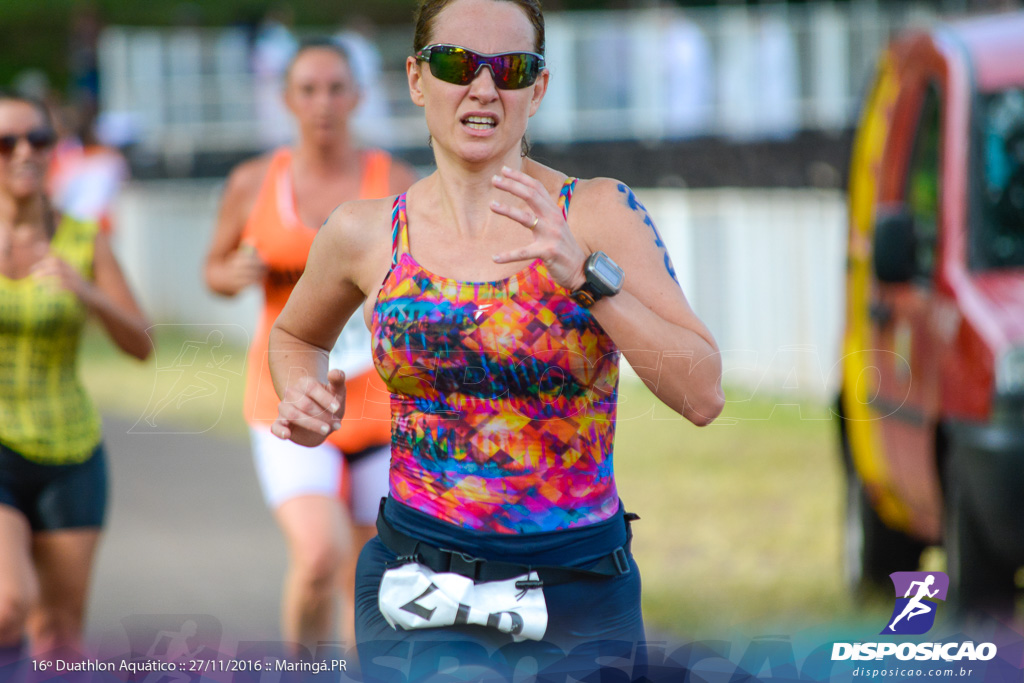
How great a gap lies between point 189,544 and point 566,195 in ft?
19.1

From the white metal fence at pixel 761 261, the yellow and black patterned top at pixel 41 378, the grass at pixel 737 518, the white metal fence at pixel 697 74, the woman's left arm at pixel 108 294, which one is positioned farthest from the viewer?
the white metal fence at pixel 697 74

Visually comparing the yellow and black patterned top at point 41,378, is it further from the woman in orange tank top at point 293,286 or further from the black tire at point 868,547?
the black tire at point 868,547

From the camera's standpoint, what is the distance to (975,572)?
5125 millimetres

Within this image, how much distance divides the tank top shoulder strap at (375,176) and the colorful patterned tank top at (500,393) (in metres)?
2.47

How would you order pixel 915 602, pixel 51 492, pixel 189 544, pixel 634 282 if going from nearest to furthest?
pixel 634 282 < pixel 915 602 < pixel 51 492 < pixel 189 544

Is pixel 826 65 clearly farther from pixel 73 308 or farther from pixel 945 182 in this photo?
pixel 73 308

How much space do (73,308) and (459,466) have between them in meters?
2.54

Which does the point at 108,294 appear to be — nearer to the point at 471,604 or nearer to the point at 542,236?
the point at 471,604

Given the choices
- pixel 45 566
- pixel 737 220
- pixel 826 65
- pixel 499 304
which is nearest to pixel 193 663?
pixel 499 304

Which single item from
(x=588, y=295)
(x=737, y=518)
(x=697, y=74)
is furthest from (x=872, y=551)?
(x=697, y=74)

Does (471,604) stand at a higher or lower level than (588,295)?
lower

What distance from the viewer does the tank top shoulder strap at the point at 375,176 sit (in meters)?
5.47

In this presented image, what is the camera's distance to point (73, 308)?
5055 mm

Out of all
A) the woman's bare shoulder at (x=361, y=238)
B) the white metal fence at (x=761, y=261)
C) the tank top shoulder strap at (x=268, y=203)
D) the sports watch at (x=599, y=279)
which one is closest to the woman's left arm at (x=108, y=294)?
the tank top shoulder strap at (x=268, y=203)
